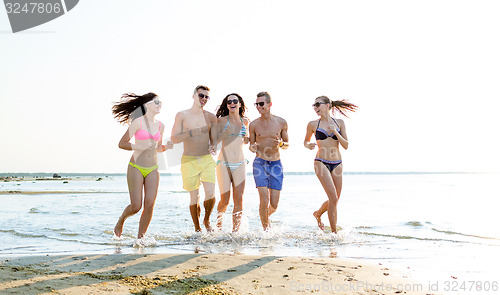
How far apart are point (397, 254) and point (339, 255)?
1.07 meters

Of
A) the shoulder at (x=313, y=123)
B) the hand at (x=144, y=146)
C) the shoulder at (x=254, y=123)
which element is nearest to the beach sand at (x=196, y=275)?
the hand at (x=144, y=146)

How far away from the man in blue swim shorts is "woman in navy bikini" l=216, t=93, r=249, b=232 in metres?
0.25

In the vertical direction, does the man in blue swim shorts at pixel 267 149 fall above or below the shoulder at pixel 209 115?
below

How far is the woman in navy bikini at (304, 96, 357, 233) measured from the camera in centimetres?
812

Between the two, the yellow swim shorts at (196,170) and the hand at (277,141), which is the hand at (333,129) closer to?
the hand at (277,141)

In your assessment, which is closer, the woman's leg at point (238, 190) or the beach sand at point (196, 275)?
the beach sand at point (196, 275)

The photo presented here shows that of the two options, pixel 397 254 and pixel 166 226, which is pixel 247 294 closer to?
pixel 397 254

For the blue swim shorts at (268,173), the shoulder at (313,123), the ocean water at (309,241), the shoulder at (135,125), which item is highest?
the shoulder at (313,123)

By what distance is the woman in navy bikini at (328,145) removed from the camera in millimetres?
8117

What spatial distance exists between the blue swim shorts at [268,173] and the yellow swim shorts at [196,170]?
0.85 m

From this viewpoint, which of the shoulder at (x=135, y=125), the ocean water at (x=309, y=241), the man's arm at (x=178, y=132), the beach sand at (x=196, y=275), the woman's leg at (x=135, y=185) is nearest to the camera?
the beach sand at (x=196, y=275)

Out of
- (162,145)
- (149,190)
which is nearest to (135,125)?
(162,145)

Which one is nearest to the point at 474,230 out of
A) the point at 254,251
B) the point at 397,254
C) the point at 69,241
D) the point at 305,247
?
the point at 397,254

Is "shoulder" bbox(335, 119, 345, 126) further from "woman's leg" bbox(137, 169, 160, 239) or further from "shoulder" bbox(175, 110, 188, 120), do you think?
"woman's leg" bbox(137, 169, 160, 239)
